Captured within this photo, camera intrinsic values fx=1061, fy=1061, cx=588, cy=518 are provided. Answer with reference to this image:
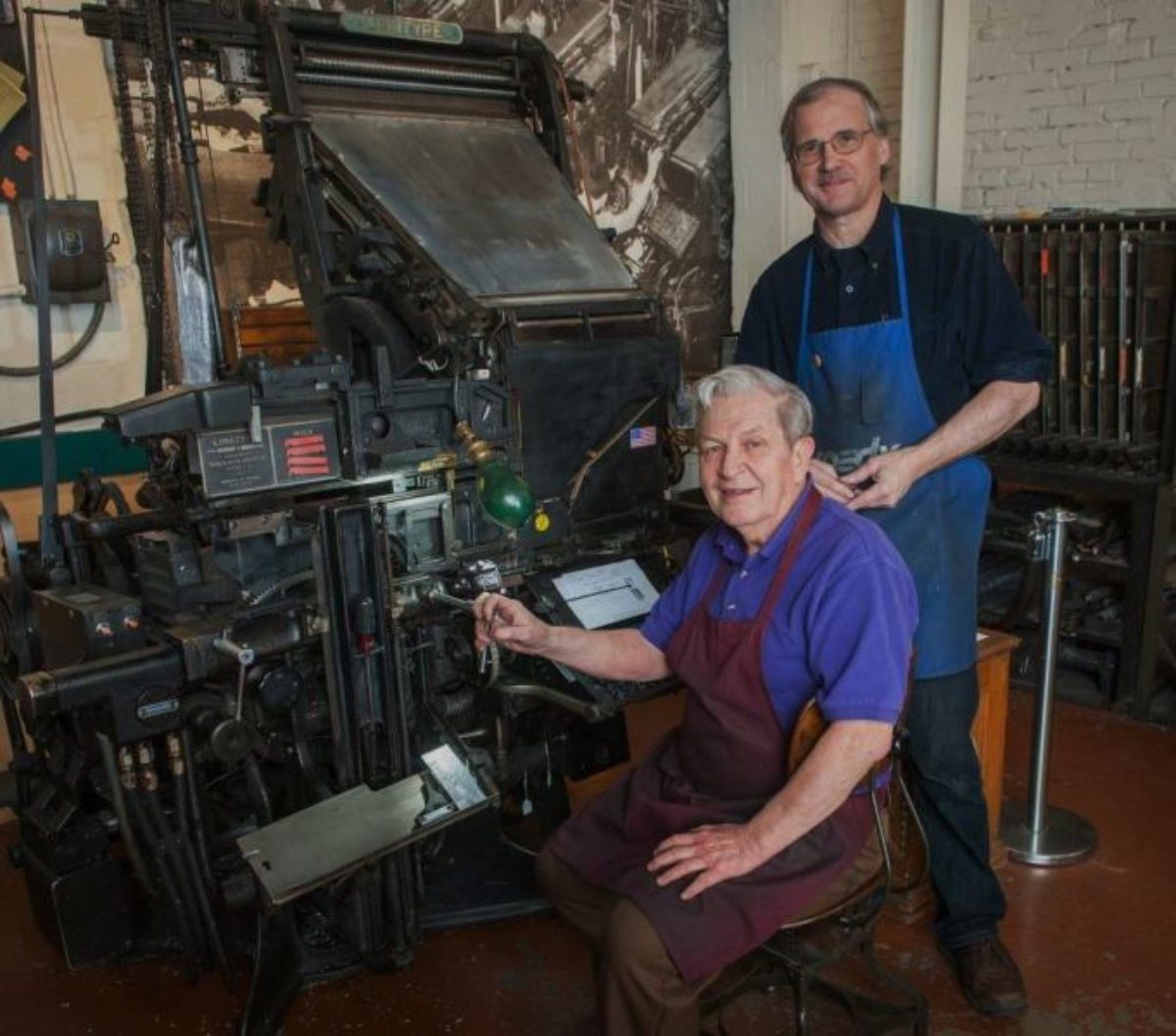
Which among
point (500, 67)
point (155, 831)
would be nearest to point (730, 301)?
point (500, 67)

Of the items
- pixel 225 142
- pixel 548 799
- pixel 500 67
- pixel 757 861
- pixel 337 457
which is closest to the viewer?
pixel 757 861

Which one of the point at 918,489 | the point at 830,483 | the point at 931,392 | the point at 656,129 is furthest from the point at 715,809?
the point at 656,129

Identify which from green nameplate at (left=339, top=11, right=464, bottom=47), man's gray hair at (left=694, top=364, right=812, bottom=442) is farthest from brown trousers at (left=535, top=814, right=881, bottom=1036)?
green nameplate at (left=339, top=11, right=464, bottom=47)

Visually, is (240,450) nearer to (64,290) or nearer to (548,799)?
(548,799)

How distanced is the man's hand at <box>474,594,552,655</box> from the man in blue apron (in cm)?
63

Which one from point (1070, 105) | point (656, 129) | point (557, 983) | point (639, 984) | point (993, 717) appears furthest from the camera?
point (656, 129)

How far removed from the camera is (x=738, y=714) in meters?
1.70

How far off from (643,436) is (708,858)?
1304 millimetres

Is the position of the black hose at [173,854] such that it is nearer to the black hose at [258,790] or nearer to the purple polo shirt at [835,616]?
the black hose at [258,790]

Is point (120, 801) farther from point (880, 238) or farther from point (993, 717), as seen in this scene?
point (993, 717)

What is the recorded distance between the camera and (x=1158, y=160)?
3.66m

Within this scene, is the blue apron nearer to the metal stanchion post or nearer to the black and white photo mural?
the metal stanchion post

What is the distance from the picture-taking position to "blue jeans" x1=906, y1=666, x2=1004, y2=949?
6.99 ft

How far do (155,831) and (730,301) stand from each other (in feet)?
12.8
